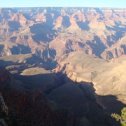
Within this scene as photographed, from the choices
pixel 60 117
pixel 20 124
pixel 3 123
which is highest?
pixel 3 123

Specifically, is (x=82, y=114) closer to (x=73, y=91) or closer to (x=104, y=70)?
(x=73, y=91)

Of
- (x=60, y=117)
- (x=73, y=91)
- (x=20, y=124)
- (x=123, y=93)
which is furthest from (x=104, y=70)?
(x=20, y=124)

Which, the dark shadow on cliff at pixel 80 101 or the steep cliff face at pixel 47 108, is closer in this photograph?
the steep cliff face at pixel 47 108

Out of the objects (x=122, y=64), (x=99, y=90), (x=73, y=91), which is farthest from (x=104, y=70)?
(x=73, y=91)

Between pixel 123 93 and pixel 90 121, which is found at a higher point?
pixel 90 121

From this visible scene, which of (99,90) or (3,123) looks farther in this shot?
(99,90)

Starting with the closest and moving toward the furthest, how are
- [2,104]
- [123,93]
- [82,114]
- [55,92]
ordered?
[2,104]
[82,114]
[55,92]
[123,93]

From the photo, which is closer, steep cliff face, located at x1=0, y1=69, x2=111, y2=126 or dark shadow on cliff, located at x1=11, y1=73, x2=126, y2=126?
steep cliff face, located at x1=0, y1=69, x2=111, y2=126

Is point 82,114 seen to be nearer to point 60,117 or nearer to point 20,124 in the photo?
point 60,117

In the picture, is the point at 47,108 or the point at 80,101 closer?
the point at 47,108

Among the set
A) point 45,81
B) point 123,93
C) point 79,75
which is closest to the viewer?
point 123,93

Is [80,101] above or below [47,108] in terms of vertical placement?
below
